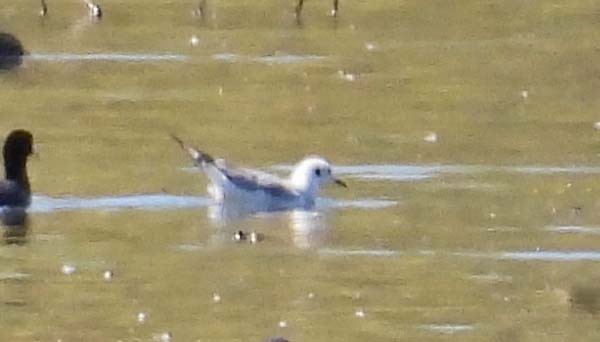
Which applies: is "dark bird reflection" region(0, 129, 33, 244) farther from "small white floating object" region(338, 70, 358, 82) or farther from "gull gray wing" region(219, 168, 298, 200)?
"small white floating object" region(338, 70, 358, 82)

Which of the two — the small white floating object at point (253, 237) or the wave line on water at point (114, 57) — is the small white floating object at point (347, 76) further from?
the small white floating object at point (253, 237)

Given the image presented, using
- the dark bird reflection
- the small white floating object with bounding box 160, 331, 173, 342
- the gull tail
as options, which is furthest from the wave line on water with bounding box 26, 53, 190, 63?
the small white floating object with bounding box 160, 331, 173, 342

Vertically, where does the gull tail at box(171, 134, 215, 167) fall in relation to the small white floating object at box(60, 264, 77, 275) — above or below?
below

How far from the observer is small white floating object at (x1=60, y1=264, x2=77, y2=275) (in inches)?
556

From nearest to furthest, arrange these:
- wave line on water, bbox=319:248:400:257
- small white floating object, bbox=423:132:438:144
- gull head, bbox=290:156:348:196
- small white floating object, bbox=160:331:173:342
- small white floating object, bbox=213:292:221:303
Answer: small white floating object, bbox=160:331:173:342 < small white floating object, bbox=213:292:221:303 < wave line on water, bbox=319:248:400:257 < gull head, bbox=290:156:348:196 < small white floating object, bbox=423:132:438:144

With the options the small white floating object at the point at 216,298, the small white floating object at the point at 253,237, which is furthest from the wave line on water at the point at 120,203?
the small white floating object at the point at 216,298

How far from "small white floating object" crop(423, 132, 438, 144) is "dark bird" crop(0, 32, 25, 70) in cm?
599

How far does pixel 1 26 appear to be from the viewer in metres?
26.7

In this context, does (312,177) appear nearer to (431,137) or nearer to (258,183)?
(258,183)

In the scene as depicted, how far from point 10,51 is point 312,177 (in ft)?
27.0

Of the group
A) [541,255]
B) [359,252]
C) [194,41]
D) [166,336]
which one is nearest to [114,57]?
[194,41]

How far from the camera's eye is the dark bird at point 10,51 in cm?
2400

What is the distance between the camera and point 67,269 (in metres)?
14.2

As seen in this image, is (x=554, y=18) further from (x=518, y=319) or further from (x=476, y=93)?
(x=518, y=319)
